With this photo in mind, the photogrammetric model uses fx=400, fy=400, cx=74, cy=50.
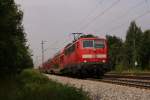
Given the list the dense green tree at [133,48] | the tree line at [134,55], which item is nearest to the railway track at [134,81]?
the tree line at [134,55]

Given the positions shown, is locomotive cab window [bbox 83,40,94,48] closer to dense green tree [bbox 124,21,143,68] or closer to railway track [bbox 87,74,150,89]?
railway track [bbox 87,74,150,89]

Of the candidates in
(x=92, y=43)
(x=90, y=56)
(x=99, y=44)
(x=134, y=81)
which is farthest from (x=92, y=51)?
(x=134, y=81)

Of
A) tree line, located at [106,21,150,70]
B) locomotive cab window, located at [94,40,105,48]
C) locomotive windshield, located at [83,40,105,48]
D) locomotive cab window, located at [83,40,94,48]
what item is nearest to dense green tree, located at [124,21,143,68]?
tree line, located at [106,21,150,70]

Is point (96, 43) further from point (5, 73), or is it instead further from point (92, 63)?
point (5, 73)

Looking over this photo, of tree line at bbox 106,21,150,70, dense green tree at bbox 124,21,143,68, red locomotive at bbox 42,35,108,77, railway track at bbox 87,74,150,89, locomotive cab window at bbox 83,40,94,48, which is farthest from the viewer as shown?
dense green tree at bbox 124,21,143,68

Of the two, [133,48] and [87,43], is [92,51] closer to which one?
[87,43]

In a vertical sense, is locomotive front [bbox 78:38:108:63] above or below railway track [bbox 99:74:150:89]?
above

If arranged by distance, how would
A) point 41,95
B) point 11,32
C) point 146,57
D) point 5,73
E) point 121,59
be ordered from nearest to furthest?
point 41,95, point 11,32, point 5,73, point 146,57, point 121,59

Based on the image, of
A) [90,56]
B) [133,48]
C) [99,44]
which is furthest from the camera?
[133,48]

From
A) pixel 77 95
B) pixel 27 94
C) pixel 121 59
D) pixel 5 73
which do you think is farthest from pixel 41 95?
pixel 121 59

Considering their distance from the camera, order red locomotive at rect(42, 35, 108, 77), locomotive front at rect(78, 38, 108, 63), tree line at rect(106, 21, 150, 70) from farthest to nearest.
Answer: tree line at rect(106, 21, 150, 70) < locomotive front at rect(78, 38, 108, 63) < red locomotive at rect(42, 35, 108, 77)

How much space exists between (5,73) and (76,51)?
1433 cm

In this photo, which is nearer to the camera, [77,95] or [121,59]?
[77,95]

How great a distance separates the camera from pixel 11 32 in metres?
16.9
